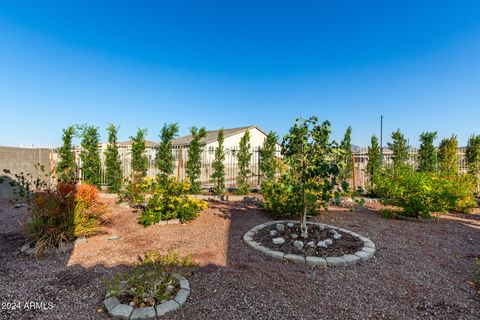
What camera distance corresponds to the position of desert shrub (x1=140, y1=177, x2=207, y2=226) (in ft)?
16.4

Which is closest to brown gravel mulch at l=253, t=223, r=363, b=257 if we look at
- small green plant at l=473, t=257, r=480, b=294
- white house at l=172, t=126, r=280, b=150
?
small green plant at l=473, t=257, r=480, b=294

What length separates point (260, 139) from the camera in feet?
74.7

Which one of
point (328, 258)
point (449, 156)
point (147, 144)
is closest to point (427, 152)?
point (449, 156)

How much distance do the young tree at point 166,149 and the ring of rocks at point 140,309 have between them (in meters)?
7.30

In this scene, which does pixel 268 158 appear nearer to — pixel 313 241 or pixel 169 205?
pixel 169 205

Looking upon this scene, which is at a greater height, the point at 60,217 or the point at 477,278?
the point at 60,217

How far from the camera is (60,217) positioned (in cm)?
364

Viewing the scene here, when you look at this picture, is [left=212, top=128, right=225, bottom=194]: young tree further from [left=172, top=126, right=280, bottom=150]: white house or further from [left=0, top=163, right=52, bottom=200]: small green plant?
[left=172, top=126, right=280, bottom=150]: white house

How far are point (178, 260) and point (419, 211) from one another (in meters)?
5.69

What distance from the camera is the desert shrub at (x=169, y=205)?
5.01m

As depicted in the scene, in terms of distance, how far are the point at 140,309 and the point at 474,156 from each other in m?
12.4

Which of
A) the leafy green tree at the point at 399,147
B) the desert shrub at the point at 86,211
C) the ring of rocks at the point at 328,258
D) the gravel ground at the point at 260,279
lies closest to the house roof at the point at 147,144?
the desert shrub at the point at 86,211

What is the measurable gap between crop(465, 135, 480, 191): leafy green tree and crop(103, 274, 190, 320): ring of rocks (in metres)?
11.5

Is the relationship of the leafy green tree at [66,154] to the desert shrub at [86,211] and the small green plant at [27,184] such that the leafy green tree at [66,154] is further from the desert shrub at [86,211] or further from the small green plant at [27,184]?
the desert shrub at [86,211]
